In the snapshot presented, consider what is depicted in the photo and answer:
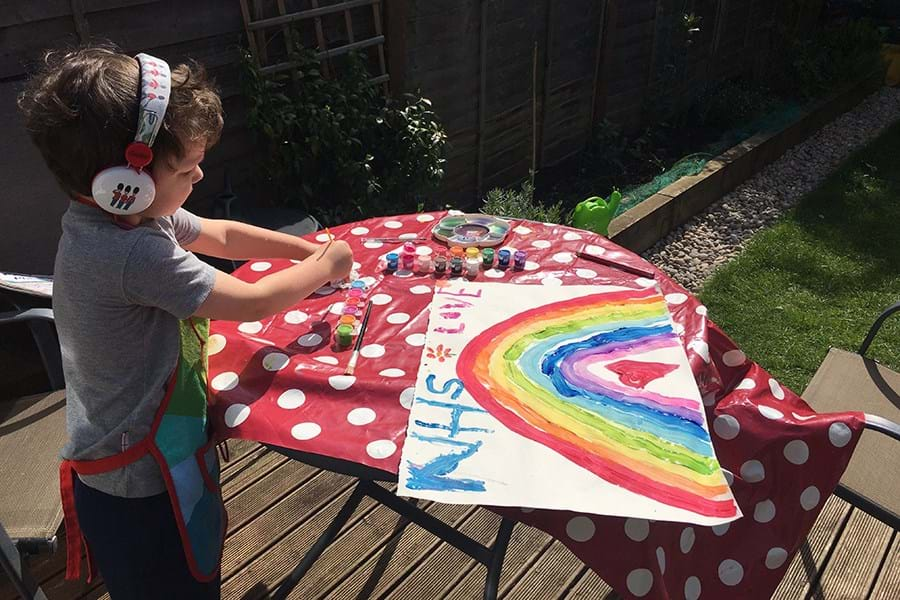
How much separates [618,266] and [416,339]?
64 centimetres

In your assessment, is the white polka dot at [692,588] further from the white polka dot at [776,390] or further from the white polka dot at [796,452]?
the white polka dot at [776,390]

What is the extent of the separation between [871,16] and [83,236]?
10.4 metres

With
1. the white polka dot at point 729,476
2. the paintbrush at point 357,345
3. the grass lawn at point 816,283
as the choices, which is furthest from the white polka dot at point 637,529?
the grass lawn at point 816,283

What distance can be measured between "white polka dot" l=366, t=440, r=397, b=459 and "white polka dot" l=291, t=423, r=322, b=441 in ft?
0.35

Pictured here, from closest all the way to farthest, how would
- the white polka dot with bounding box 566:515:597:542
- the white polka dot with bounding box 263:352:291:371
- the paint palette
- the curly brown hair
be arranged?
1. the curly brown hair
2. the white polka dot with bounding box 566:515:597:542
3. the white polka dot with bounding box 263:352:291:371
4. the paint palette

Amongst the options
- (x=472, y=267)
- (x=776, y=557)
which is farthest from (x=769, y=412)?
(x=472, y=267)

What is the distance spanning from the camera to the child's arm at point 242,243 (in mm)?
1612

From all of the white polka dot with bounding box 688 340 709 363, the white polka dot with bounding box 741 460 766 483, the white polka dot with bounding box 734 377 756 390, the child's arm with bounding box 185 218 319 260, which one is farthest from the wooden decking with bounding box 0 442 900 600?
the child's arm with bounding box 185 218 319 260

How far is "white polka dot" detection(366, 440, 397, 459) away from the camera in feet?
4.10

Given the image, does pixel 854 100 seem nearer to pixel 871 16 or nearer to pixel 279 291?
pixel 871 16

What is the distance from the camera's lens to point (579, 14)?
196 inches

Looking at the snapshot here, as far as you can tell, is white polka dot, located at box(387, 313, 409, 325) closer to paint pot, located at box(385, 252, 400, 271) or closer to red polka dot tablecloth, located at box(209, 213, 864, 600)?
red polka dot tablecloth, located at box(209, 213, 864, 600)

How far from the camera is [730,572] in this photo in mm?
1776

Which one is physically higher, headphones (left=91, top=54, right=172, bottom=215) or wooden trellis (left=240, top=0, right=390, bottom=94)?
headphones (left=91, top=54, right=172, bottom=215)
